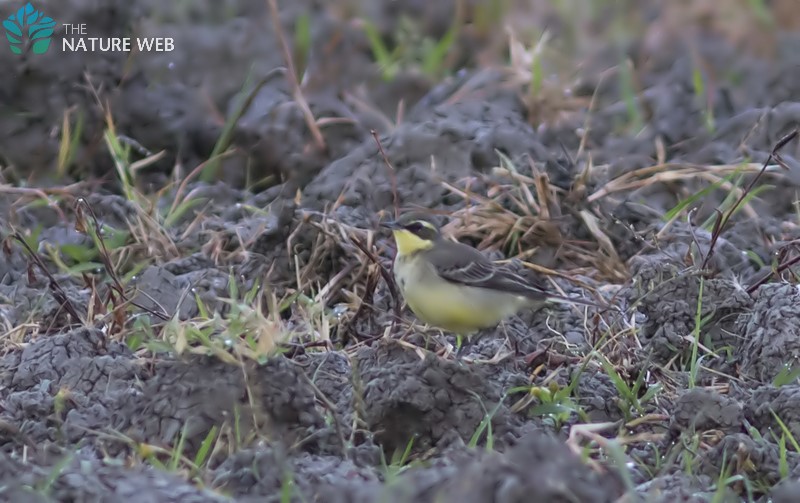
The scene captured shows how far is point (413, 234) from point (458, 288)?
0.47m

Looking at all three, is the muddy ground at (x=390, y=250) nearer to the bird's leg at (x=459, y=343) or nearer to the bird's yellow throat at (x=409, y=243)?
the bird's leg at (x=459, y=343)

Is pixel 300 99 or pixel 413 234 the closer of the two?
pixel 413 234

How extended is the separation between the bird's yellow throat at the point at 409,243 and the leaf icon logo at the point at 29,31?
3139 millimetres

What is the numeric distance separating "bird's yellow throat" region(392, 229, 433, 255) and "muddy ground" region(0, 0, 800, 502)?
8.8 inches

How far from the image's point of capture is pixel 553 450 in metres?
3.21

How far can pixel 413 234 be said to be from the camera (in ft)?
18.6

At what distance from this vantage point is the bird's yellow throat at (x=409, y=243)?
218 inches

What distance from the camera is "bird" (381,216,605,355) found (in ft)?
17.1

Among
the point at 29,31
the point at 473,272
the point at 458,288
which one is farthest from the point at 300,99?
the point at 458,288

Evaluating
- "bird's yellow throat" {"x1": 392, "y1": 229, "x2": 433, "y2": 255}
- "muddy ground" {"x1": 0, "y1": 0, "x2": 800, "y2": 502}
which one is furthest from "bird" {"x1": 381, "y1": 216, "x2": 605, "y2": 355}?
"muddy ground" {"x1": 0, "y1": 0, "x2": 800, "y2": 502}

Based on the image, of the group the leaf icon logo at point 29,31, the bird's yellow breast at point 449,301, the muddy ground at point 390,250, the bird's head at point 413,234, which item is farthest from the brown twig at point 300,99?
the bird's yellow breast at point 449,301

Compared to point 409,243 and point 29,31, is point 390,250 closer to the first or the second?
point 409,243

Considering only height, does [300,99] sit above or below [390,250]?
above

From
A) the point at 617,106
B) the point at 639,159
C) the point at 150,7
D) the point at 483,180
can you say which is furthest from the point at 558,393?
the point at 150,7
